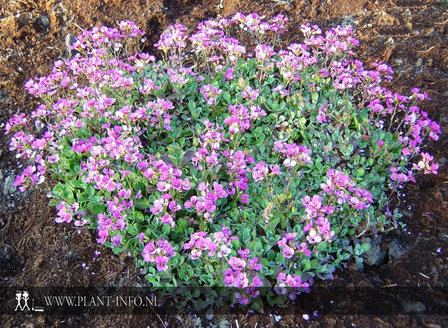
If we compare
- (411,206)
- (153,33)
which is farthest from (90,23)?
(411,206)

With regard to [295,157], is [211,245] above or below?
below

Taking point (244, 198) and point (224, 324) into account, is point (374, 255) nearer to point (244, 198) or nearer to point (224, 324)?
point (244, 198)

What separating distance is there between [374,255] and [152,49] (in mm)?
3189

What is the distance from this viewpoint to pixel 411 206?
3180 mm

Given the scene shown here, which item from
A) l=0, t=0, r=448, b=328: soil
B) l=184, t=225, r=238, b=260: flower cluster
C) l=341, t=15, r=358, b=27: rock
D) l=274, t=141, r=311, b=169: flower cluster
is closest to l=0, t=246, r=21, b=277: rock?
l=0, t=0, r=448, b=328: soil

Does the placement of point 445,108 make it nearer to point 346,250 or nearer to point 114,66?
point 346,250

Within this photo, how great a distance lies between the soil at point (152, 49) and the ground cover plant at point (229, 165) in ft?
0.57

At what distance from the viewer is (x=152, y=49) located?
4.64m

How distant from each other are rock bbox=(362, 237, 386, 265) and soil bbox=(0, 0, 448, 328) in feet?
0.13

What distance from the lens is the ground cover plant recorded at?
259 cm

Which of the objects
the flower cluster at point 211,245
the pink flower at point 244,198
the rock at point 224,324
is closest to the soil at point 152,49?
the rock at point 224,324

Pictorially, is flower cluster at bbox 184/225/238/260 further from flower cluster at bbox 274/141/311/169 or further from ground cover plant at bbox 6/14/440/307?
flower cluster at bbox 274/141/311/169

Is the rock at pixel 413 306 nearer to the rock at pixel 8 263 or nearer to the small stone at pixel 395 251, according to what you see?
the small stone at pixel 395 251

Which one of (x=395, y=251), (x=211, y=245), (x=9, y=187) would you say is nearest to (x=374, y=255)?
(x=395, y=251)
